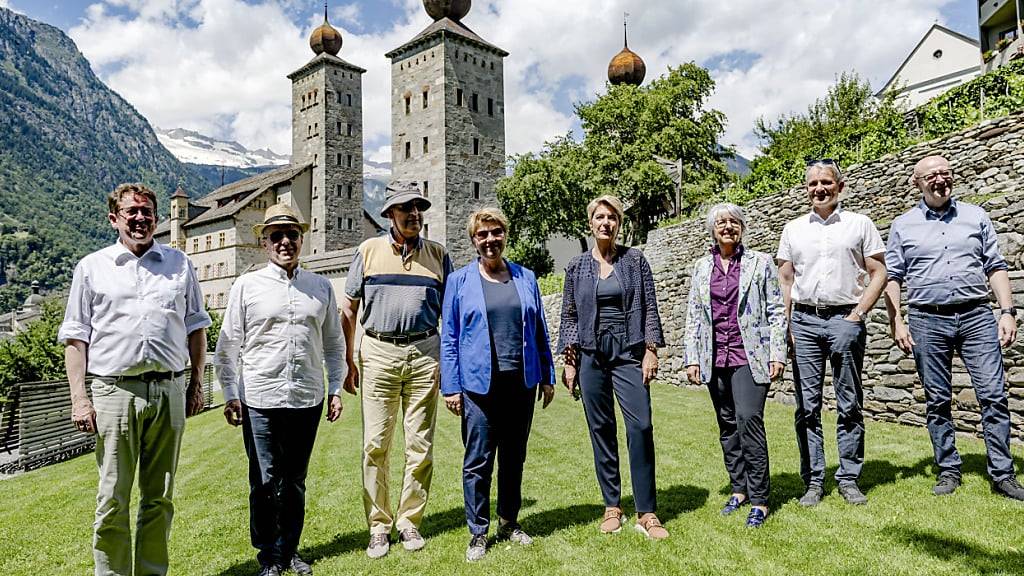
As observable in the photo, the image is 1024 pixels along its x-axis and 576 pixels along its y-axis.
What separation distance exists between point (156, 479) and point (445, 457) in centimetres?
434

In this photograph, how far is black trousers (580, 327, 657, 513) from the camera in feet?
14.7

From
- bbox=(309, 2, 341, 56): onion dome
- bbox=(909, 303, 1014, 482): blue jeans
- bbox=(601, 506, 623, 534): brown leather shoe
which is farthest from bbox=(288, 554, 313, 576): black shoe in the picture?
bbox=(309, 2, 341, 56): onion dome

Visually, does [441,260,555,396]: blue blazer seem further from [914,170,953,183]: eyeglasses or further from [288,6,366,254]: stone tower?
[288,6,366,254]: stone tower

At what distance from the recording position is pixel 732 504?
471 centimetres

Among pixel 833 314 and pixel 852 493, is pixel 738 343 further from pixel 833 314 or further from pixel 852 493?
pixel 852 493

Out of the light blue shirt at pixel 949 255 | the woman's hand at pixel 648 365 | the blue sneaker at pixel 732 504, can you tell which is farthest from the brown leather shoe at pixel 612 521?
the light blue shirt at pixel 949 255

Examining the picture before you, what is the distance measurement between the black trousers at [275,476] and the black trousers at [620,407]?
5.91ft

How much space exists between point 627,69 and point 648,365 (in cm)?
4421

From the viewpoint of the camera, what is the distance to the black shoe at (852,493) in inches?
182

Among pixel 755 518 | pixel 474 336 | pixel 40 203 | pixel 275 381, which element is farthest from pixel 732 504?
pixel 40 203

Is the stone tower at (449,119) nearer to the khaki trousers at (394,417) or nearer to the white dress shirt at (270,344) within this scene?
the khaki trousers at (394,417)

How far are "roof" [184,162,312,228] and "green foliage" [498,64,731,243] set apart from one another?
97.7 ft

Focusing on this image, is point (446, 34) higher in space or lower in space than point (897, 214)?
higher

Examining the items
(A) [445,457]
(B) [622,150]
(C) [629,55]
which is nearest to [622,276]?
(A) [445,457]
